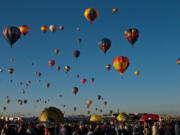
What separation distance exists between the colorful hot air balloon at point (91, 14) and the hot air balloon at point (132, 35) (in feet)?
16.8

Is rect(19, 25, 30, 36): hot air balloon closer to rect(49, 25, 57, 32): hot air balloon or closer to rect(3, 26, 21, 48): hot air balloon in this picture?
rect(3, 26, 21, 48): hot air balloon

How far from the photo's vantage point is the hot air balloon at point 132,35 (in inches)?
1335

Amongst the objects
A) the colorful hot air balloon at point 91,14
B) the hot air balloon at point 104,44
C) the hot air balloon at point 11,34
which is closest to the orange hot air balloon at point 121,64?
the hot air balloon at point 104,44

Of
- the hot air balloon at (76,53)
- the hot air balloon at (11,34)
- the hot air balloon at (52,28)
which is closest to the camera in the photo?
the hot air balloon at (11,34)

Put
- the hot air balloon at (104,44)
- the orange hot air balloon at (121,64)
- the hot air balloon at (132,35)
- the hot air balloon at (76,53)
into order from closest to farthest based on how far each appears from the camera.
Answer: the hot air balloon at (132,35)
the orange hot air balloon at (121,64)
the hot air balloon at (104,44)
the hot air balloon at (76,53)

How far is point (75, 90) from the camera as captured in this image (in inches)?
2175

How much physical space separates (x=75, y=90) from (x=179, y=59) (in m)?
21.7

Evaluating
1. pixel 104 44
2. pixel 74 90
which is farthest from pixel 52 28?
pixel 74 90

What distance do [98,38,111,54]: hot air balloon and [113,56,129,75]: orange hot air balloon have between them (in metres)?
3.09

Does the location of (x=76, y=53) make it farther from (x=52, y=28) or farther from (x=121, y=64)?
(x=121, y=64)

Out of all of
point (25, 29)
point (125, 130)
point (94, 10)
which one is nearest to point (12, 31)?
point (25, 29)

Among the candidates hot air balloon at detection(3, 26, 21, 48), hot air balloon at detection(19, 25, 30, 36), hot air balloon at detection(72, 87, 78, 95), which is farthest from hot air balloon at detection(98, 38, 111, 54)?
hot air balloon at detection(72, 87, 78, 95)

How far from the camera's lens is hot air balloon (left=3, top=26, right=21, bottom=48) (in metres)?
33.6

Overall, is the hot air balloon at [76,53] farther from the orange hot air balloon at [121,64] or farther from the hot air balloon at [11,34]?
the hot air balloon at [11,34]
